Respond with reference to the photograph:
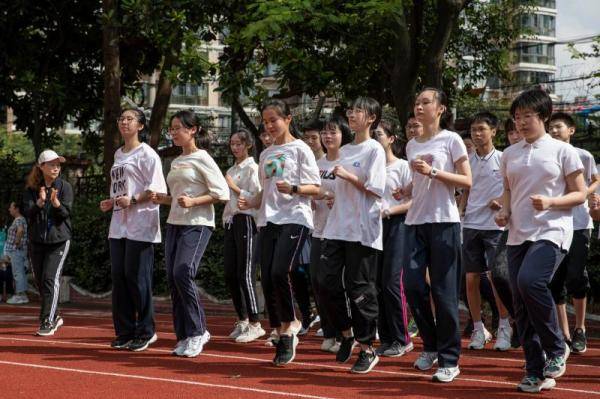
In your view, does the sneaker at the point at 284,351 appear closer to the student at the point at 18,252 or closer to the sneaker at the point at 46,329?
the sneaker at the point at 46,329

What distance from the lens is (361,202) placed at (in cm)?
820

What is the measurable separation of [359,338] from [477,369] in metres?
1.06

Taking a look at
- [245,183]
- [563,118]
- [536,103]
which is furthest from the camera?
[245,183]

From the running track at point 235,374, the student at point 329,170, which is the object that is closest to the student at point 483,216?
the running track at point 235,374

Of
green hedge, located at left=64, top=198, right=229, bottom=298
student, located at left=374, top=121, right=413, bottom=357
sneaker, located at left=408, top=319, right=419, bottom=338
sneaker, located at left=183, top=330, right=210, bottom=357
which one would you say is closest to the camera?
sneaker, located at left=183, top=330, right=210, bottom=357

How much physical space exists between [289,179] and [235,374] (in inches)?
64.1

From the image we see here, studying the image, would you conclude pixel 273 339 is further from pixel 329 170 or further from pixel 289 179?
pixel 289 179

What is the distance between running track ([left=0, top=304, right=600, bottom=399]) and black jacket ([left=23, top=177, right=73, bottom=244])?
3.90 feet

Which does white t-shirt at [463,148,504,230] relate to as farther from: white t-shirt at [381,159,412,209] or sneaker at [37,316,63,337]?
sneaker at [37,316,63,337]

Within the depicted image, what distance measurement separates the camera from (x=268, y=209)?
28.6ft

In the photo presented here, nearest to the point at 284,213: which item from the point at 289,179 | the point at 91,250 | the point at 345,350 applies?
the point at 289,179

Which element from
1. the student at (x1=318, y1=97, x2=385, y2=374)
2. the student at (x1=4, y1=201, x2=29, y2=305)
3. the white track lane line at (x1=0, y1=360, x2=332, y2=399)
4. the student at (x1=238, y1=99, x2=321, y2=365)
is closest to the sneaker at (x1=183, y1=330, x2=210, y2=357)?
the student at (x1=238, y1=99, x2=321, y2=365)

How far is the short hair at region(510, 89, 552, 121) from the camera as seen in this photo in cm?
722

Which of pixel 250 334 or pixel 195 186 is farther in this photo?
pixel 250 334
